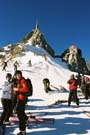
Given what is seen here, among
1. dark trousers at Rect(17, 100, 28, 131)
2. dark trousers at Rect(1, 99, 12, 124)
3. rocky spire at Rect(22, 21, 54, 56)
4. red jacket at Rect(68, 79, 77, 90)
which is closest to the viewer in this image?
dark trousers at Rect(17, 100, 28, 131)

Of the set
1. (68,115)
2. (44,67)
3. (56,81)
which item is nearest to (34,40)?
(44,67)

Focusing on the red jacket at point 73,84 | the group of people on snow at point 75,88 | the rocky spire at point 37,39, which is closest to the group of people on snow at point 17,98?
the red jacket at point 73,84

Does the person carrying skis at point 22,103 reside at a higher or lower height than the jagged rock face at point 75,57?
lower

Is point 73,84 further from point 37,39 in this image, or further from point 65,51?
point 65,51

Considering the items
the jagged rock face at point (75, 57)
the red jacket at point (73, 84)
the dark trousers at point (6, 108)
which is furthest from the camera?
the jagged rock face at point (75, 57)

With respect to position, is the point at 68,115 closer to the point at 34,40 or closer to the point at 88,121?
the point at 88,121

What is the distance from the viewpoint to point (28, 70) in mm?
56875

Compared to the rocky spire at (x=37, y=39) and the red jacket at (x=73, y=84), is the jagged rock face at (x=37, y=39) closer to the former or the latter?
the rocky spire at (x=37, y=39)

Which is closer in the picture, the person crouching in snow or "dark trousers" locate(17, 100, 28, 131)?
"dark trousers" locate(17, 100, 28, 131)

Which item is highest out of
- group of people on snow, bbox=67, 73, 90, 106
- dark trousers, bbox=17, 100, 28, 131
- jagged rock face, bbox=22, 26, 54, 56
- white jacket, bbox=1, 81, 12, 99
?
jagged rock face, bbox=22, 26, 54, 56

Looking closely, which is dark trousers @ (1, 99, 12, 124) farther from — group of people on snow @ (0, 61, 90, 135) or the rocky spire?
the rocky spire

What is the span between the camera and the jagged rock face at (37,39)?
119 m

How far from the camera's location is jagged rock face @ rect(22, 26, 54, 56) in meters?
119

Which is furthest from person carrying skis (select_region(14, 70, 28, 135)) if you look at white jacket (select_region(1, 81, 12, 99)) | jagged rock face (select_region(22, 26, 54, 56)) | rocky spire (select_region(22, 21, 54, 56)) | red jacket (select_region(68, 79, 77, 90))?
jagged rock face (select_region(22, 26, 54, 56))
